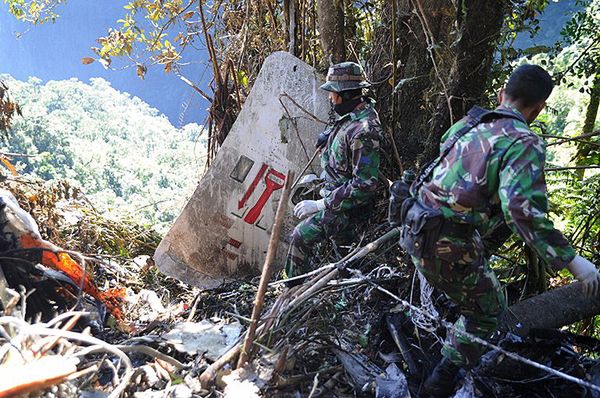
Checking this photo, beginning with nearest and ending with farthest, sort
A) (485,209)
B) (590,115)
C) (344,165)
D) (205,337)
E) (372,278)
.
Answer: (485,209) → (205,337) → (372,278) → (344,165) → (590,115)

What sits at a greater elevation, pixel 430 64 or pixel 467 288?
pixel 430 64

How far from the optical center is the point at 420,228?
2.29 m

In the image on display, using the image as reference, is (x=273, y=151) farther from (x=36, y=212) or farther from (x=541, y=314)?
(x=541, y=314)

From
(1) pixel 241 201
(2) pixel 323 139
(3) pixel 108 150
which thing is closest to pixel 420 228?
(2) pixel 323 139

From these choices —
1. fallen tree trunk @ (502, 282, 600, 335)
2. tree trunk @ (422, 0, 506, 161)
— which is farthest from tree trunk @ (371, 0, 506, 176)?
fallen tree trunk @ (502, 282, 600, 335)

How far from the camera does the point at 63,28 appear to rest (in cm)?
6706

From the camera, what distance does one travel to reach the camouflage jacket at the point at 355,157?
330 centimetres

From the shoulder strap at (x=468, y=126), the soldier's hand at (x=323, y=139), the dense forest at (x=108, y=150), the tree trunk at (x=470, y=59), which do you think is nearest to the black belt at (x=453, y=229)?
the shoulder strap at (x=468, y=126)

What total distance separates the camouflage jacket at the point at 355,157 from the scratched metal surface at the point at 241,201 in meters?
0.88

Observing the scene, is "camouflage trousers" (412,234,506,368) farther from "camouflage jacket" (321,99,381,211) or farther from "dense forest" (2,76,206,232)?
"dense forest" (2,76,206,232)

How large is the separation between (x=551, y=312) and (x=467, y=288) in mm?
612

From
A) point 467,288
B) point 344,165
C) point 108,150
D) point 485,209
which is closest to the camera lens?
point 485,209

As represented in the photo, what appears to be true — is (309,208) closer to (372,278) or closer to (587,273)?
(372,278)

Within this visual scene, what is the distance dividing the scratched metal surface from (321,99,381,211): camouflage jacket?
2.90 feet
